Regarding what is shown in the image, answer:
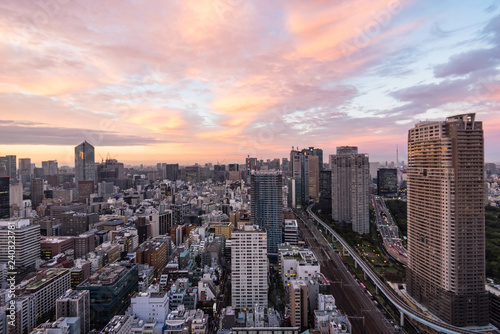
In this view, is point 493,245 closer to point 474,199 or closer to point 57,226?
point 474,199

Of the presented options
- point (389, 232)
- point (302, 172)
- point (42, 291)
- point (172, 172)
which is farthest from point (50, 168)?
point (389, 232)

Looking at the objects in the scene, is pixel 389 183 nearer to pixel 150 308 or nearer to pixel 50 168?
pixel 150 308

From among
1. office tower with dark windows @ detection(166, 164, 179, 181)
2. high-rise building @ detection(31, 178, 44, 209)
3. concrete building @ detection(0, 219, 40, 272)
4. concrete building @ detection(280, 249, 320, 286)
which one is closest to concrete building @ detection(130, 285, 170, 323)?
concrete building @ detection(280, 249, 320, 286)

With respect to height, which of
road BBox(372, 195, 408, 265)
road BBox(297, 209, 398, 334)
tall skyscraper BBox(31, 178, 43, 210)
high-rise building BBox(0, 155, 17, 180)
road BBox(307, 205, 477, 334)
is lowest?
road BBox(297, 209, 398, 334)

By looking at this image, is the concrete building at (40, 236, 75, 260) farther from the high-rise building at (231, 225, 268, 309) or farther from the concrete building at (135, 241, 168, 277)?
the high-rise building at (231, 225, 268, 309)

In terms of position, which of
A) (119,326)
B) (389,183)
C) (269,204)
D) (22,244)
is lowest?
(119,326)

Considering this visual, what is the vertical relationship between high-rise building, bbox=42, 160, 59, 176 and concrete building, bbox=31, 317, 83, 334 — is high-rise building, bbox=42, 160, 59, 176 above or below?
above
